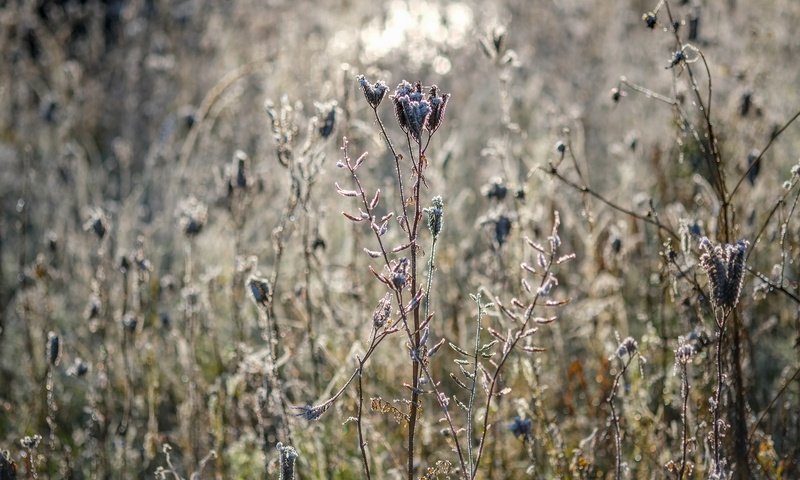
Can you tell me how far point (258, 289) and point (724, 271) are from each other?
0.94 m

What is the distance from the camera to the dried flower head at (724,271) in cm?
132

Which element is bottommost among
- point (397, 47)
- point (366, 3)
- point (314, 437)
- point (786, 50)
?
point (314, 437)

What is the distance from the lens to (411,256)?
53.8 inches

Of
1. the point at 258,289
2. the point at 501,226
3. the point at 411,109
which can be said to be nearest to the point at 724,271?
the point at 411,109

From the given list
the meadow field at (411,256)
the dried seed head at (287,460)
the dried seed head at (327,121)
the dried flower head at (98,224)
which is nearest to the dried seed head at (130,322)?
the meadow field at (411,256)

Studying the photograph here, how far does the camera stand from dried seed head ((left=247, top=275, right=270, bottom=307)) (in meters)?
1.65

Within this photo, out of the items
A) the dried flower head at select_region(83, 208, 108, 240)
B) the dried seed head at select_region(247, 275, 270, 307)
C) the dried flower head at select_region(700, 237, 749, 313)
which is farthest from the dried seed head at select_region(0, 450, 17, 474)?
the dried flower head at select_region(700, 237, 749, 313)

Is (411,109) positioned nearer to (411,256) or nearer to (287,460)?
(411,256)

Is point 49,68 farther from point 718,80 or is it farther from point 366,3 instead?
point 718,80

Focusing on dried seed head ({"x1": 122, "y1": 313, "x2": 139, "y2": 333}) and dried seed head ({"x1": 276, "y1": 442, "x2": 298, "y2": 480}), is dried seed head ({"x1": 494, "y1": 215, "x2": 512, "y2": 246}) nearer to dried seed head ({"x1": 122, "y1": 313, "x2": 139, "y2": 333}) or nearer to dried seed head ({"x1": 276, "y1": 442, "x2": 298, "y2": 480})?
dried seed head ({"x1": 276, "y1": 442, "x2": 298, "y2": 480})

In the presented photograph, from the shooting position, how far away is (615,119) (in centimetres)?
481

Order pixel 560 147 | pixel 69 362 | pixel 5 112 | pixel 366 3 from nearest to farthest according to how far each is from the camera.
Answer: pixel 560 147 → pixel 69 362 → pixel 366 3 → pixel 5 112

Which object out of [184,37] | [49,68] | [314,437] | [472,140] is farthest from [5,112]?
[314,437]

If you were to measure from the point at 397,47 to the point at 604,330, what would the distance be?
2303 millimetres
